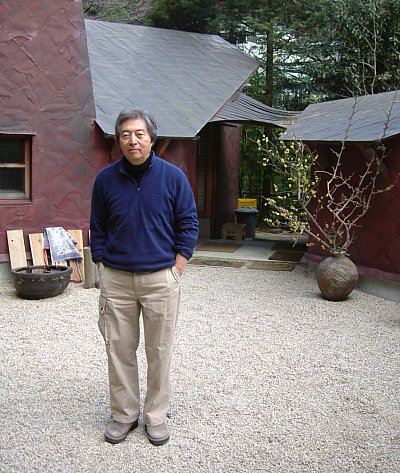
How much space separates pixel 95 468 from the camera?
3.34 metres

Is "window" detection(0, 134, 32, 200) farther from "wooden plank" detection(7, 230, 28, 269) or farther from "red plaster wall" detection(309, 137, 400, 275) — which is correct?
"red plaster wall" detection(309, 137, 400, 275)

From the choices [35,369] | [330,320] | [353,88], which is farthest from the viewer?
[353,88]

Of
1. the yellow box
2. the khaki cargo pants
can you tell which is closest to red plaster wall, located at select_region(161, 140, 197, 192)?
the yellow box

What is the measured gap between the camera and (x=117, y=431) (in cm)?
365

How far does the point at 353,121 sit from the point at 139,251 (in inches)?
226

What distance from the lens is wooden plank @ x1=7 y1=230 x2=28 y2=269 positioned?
8219 millimetres

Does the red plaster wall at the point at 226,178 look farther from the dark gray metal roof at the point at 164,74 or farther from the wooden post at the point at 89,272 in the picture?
the wooden post at the point at 89,272

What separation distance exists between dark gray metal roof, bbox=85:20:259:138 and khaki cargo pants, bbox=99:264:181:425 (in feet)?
17.5

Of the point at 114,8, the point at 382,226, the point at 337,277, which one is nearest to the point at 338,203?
the point at 382,226

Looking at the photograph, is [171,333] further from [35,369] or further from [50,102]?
[50,102]

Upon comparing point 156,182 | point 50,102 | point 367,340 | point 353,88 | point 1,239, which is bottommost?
point 367,340

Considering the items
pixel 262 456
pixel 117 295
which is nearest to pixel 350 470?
pixel 262 456

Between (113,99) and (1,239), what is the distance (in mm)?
2743

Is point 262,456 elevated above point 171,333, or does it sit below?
below
